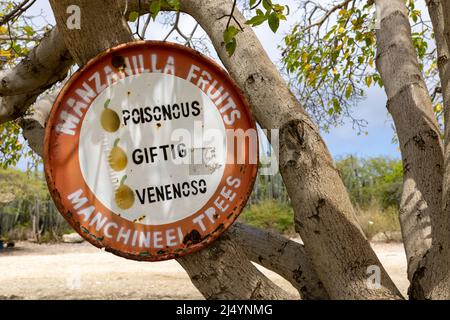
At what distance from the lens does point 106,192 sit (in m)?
1.71

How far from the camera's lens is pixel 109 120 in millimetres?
1724

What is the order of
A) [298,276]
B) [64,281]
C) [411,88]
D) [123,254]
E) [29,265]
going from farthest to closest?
[29,265]
[64,281]
[411,88]
[298,276]
[123,254]

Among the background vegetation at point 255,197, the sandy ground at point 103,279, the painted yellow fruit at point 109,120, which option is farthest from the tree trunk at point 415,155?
the background vegetation at point 255,197

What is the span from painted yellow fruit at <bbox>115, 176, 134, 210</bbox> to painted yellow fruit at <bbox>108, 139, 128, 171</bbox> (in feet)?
Answer: 0.15

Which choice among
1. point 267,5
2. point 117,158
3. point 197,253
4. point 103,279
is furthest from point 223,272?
point 103,279

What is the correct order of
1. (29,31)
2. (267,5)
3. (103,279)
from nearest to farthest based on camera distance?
(267,5) → (29,31) → (103,279)

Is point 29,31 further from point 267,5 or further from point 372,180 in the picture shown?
point 372,180

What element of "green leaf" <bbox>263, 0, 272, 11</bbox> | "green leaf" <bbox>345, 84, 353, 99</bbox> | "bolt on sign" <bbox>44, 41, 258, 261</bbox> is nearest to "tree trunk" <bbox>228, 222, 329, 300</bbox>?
"bolt on sign" <bbox>44, 41, 258, 261</bbox>

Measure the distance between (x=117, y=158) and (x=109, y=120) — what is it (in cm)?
13

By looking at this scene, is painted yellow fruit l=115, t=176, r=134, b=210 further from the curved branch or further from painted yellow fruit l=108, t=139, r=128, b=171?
the curved branch

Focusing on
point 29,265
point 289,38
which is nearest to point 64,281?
point 29,265

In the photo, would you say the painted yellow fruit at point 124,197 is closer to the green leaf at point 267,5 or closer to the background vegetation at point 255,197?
the green leaf at point 267,5
